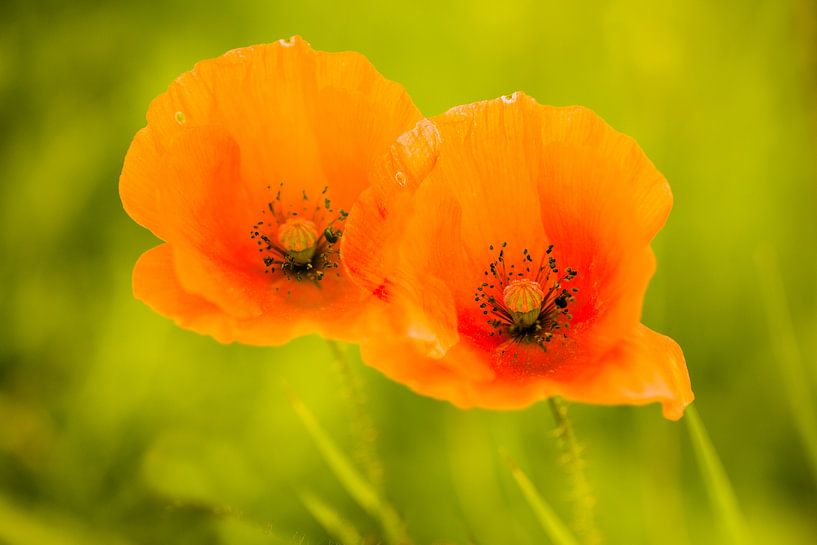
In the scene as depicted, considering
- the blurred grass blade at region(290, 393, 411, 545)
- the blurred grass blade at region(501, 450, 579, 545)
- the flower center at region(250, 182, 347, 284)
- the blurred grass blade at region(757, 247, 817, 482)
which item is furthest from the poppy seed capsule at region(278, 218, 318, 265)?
the blurred grass blade at region(757, 247, 817, 482)

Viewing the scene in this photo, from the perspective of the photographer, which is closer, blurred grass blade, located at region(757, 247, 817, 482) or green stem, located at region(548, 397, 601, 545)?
green stem, located at region(548, 397, 601, 545)

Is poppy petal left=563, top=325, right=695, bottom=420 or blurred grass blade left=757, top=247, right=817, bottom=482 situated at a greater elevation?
blurred grass blade left=757, top=247, right=817, bottom=482

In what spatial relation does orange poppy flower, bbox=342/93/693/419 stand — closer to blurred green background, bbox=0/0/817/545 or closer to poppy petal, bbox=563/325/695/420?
poppy petal, bbox=563/325/695/420

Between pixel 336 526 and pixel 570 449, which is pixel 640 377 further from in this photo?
pixel 336 526

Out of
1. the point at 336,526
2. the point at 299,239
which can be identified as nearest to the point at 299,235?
the point at 299,239

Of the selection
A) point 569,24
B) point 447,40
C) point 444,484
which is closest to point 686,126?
point 569,24


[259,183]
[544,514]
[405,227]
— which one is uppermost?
[259,183]

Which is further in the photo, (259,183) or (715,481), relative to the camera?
(259,183)

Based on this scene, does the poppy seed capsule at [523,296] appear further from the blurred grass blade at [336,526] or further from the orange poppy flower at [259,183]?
the blurred grass blade at [336,526]

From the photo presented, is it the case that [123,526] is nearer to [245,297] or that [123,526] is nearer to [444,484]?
[245,297]
